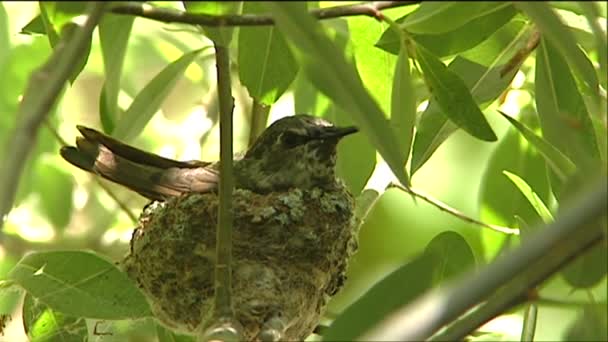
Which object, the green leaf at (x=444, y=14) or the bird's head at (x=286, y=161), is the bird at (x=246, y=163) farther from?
the green leaf at (x=444, y=14)

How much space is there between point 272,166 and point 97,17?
1.83 meters

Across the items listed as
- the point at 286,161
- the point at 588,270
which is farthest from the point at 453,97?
the point at 286,161

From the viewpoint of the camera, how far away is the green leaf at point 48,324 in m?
2.59

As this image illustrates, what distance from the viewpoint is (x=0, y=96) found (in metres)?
3.39

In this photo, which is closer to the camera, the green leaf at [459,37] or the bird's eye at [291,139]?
the green leaf at [459,37]

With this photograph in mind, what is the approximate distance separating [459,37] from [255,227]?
3.14 ft

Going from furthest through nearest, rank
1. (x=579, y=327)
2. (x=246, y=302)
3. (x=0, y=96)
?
(x=0, y=96)
(x=246, y=302)
(x=579, y=327)

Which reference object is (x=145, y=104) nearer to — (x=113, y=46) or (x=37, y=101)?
(x=113, y=46)

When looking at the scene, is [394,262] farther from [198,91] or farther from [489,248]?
[198,91]

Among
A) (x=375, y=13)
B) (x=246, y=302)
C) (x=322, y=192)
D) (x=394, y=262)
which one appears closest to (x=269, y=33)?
(x=375, y=13)

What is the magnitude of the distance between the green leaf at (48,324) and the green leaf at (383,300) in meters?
1.04

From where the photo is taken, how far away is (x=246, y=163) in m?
3.35

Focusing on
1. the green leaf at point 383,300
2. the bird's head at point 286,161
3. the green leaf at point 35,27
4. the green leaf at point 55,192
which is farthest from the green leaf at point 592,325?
the green leaf at point 55,192

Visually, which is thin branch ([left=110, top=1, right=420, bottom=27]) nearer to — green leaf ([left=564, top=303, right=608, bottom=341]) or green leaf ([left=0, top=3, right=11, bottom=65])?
green leaf ([left=564, top=303, right=608, bottom=341])
